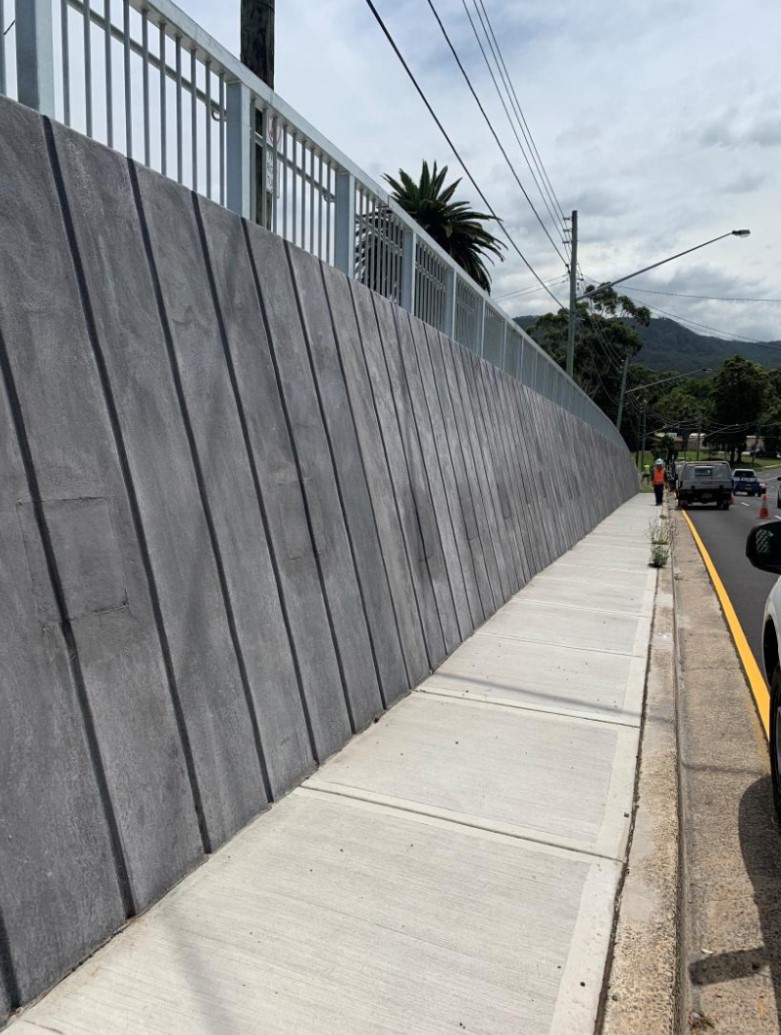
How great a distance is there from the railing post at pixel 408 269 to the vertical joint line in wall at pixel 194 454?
4.19m

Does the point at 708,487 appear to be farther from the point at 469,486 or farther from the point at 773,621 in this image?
the point at 773,621

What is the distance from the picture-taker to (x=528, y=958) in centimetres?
267

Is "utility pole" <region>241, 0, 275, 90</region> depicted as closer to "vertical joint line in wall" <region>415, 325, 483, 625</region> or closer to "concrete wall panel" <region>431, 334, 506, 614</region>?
"vertical joint line in wall" <region>415, 325, 483, 625</region>

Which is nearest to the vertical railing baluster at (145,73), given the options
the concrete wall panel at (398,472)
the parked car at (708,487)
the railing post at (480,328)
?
the concrete wall panel at (398,472)

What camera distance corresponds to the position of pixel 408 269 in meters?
7.50

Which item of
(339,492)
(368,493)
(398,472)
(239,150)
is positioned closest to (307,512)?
(339,492)

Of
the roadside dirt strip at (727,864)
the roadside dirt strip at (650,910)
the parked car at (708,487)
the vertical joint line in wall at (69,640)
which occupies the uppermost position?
the vertical joint line in wall at (69,640)

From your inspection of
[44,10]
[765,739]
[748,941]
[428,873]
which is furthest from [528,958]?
[44,10]

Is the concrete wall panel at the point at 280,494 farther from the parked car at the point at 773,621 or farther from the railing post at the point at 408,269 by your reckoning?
the railing post at the point at 408,269

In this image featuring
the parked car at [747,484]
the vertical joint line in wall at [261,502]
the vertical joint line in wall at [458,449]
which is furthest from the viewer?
the parked car at [747,484]

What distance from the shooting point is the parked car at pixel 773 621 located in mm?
3570

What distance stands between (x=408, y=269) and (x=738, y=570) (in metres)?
8.74

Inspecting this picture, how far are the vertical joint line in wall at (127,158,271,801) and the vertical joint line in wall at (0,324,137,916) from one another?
915mm

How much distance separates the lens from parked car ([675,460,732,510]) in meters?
33.7
